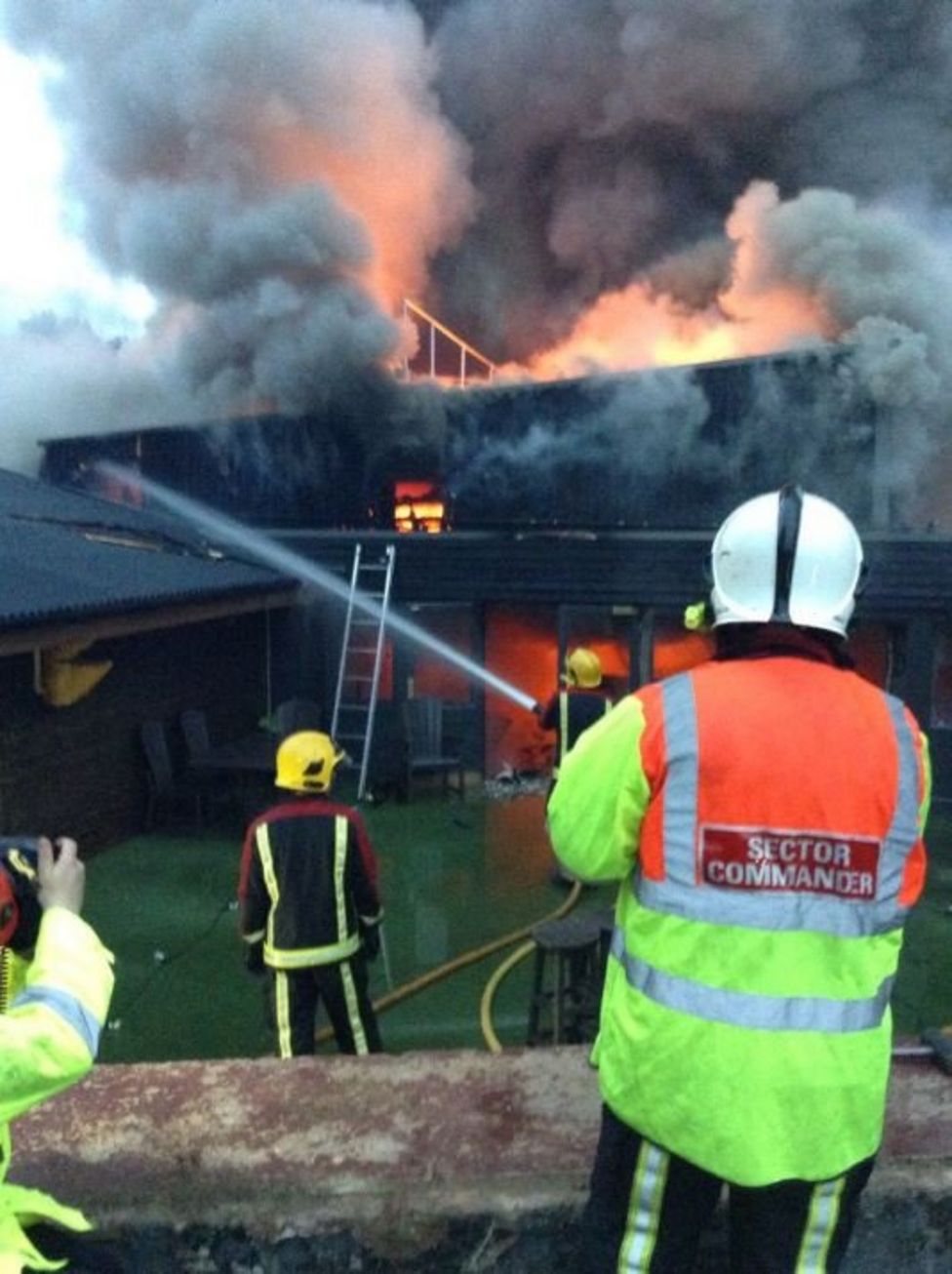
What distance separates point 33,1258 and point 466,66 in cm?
2124

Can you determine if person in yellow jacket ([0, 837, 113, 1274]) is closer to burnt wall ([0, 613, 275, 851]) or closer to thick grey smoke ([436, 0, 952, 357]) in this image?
burnt wall ([0, 613, 275, 851])

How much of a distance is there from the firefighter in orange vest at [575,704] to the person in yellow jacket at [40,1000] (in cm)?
482

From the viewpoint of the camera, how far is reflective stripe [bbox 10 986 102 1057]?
1420mm

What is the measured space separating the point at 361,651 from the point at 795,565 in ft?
30.0

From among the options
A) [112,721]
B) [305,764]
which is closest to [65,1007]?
[305,764]

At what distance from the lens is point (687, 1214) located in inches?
66.3

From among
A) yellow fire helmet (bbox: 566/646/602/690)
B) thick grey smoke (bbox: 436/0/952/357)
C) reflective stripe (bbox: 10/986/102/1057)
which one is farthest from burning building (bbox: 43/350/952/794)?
reflective stripe (bbox: 10/986/102/1057)

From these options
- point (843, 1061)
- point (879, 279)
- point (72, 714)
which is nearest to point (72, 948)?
point (843, 1061)

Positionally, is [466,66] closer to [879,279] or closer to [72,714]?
[879,279]

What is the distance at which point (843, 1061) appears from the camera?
60.8 inches

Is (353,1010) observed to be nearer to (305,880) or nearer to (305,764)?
(305,880)

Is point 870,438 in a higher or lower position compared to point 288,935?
higher

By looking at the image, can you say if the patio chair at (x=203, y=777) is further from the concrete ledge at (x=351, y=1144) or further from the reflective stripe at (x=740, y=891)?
the reflective stripe at (x=740, y=891)

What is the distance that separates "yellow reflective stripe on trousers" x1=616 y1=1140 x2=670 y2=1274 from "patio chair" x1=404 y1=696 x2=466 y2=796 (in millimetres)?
8068
